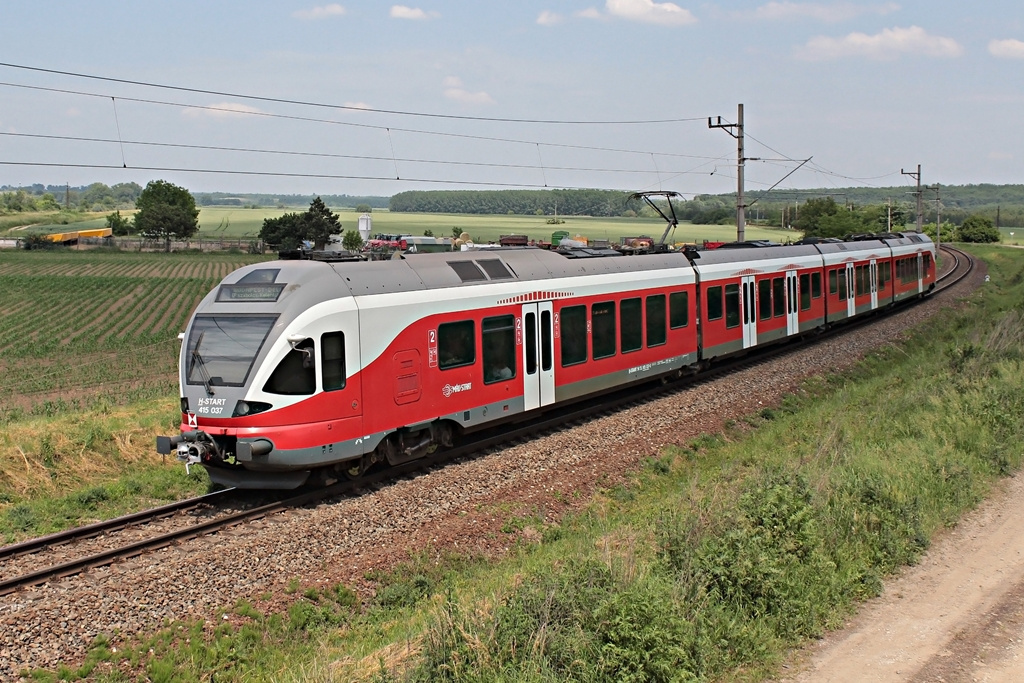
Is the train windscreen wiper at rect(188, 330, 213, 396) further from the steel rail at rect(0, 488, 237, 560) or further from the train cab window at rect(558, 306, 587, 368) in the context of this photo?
the train cab window at rect(558, 306, 587, 368)

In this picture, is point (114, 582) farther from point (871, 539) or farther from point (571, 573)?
point (871, 539)

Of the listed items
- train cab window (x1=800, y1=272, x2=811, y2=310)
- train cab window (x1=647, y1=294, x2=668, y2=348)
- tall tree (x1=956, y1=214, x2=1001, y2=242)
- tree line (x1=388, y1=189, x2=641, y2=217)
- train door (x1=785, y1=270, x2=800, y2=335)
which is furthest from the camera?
tall tree (x1=956, y1=214, x2=1001, y2=242)

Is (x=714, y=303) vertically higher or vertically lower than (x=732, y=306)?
higher

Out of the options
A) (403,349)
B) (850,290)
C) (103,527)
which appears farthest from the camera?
(850,290)

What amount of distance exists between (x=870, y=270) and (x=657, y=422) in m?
18.5

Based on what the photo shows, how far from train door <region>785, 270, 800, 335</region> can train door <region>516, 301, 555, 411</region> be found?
38.3 feet

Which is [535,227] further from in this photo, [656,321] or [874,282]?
[656,321]

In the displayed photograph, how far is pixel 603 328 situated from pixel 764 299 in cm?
820

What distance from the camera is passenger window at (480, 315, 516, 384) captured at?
14.8 metres

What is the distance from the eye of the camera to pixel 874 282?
32906 millimetres

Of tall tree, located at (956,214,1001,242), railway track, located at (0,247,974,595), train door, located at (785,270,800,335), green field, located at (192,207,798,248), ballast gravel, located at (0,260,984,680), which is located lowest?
ballast gravel, located at (0,260,984,680)

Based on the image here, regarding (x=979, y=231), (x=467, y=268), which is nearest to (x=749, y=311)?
(x=467, y=268)

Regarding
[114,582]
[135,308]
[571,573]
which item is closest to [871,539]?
[571,573]

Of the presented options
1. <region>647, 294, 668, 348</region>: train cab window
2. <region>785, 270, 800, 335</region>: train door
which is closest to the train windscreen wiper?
<region>647, 294, 668, 348</region>: train cab window
